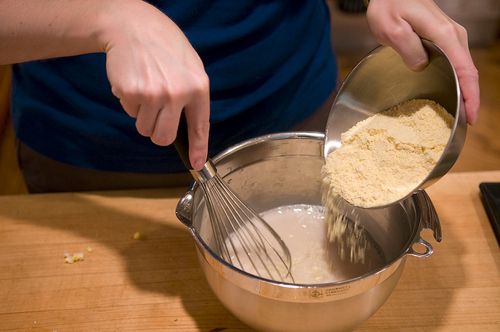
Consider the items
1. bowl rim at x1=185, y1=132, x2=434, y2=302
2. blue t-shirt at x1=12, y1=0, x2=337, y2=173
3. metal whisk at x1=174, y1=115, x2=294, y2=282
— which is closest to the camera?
bowl rim at x1=185, y1=132, x2=434, y2=302

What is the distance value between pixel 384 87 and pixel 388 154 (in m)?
0.09

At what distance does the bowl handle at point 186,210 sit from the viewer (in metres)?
0.61

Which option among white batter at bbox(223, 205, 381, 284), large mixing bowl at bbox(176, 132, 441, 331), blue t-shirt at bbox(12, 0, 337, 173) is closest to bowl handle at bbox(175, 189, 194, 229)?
large mixing bowl at bbox(176, 132, 441, 331)

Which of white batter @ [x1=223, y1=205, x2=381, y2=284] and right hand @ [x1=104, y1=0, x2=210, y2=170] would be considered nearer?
right hand @ [x1=104, y1=0, x2=210, y2=170]

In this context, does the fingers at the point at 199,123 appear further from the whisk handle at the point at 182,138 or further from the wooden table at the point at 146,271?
the wooden table at the point at 146,271

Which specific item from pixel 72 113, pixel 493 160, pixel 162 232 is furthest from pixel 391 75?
pixel 493 160

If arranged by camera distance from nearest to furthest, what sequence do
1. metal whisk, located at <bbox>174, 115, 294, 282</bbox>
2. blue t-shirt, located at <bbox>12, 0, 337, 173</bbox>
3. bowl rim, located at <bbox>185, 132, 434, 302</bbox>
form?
bowl rim, located at <bbox>185, 132, 434, 302</bbox> → metal whisk, located at <bbox>174, 115, 294, 282</bbox> → blue t-shirt, located at <bbox>12, 0, 337, 173</bbox>

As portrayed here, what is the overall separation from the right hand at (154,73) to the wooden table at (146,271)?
0.78ft

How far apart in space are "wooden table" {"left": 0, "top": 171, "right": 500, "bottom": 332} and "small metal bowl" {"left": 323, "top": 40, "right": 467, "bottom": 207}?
22 cm

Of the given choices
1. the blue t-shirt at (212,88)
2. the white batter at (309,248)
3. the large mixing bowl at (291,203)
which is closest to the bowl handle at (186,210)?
the large mixing bowl at (291,203)

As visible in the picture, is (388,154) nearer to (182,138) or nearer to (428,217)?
(428,217)

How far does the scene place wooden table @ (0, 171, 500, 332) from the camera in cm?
69

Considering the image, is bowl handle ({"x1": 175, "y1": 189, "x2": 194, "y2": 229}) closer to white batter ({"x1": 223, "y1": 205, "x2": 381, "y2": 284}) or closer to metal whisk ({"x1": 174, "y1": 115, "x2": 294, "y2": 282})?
metal whisk ({"x1": 174, "y1": 115, "x2": 294, "y2": 282})

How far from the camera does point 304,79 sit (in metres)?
0.91
